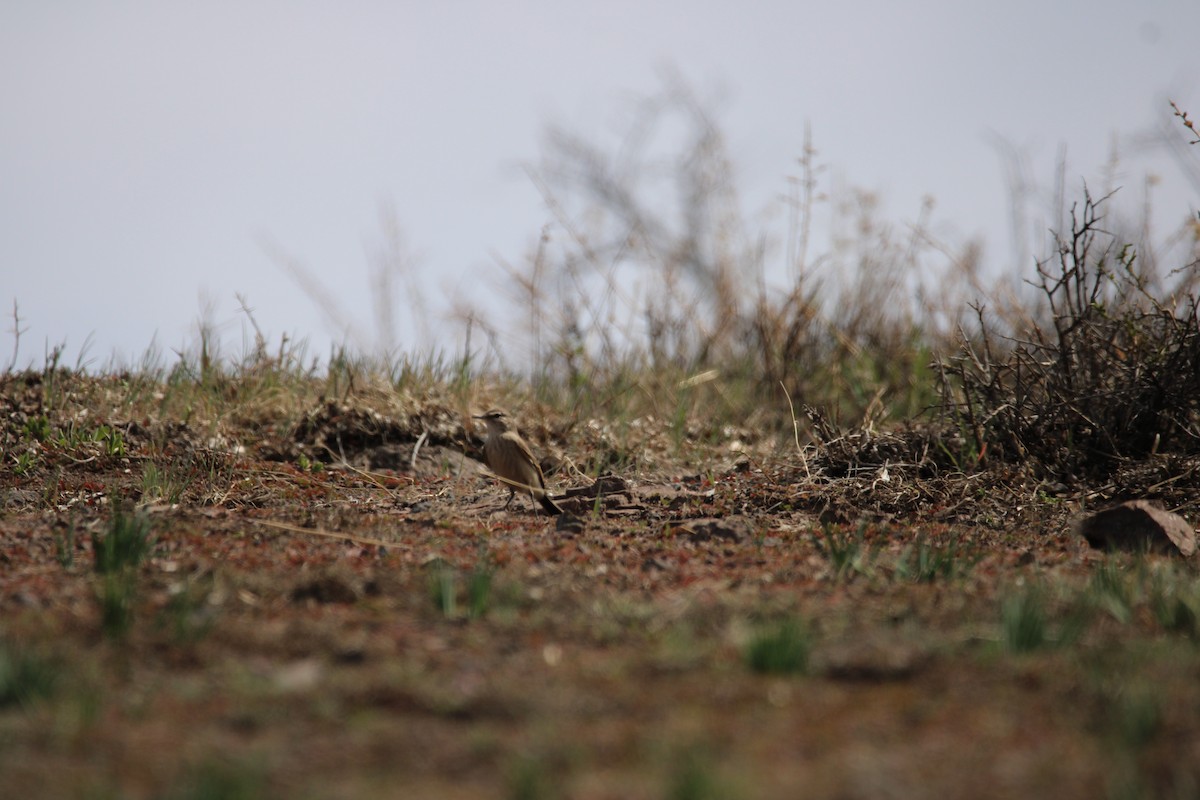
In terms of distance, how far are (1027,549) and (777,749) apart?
9.80ft

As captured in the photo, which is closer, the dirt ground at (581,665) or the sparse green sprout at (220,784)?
the sparse green sprout at (220,784)

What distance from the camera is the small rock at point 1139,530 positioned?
4684 mm

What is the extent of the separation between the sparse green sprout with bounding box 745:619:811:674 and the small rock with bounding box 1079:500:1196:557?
2441 mm

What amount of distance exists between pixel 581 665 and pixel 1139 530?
3.04 meters

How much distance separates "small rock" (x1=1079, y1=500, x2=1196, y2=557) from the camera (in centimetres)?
468

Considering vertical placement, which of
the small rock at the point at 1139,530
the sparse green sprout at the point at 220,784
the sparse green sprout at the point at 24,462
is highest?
the sparse green sprout at the point at 24,462

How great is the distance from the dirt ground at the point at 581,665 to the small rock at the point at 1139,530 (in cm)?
19

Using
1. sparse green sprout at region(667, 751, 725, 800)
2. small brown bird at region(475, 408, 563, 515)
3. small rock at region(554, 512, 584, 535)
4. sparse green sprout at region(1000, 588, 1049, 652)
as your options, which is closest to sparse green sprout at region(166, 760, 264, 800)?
sparse green sprout at region(667, 751, 725, 800)

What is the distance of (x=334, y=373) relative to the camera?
7.99 metres

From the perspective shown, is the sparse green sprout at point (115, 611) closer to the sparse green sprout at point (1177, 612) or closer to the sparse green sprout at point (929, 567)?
the sparse green sprout at point (929, 567)

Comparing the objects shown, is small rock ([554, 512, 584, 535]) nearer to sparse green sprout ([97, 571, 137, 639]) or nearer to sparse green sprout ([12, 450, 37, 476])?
sparse green sprout ([97, 571, 137, 639])

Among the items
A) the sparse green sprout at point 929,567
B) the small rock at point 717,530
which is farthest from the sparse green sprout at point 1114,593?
the small rock at point 717,530

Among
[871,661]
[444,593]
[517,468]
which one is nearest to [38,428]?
[517,468]

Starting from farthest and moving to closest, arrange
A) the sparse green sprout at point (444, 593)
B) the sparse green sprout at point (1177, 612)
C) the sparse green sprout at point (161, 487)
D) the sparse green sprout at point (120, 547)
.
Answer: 1. the sparse green sprout at point (161, 487)
2. the sparse green sprout at point (120, 547)
3. the sparse green sprout at point (444, 593)
4. the sparse green sprout at point (1177, 612)
